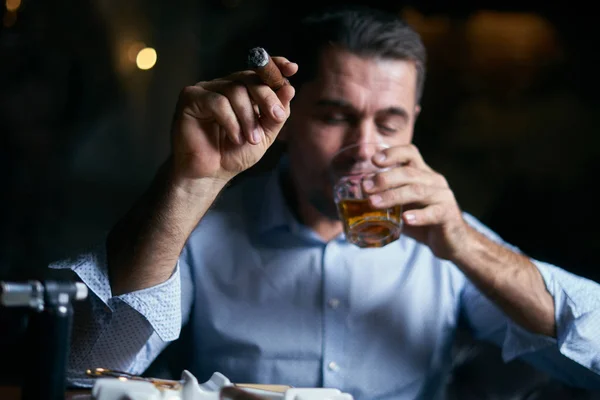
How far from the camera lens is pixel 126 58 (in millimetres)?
1427

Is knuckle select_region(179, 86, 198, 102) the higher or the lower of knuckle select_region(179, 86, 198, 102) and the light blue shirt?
the higher

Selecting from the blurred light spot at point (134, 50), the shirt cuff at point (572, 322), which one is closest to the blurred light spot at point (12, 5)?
the blurred light spot at point (134, 50)

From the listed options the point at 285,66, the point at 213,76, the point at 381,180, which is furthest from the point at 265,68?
the point at 213,76

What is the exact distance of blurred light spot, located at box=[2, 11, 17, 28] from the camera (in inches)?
53.4

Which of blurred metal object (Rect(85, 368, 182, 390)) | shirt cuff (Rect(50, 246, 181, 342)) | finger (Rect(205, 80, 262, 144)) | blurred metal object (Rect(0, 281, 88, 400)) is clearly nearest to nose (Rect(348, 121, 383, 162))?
finger (Rect(205, 80, 262, 144))

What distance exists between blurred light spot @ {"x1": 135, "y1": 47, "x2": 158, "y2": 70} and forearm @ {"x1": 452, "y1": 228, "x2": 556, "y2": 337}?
0.76 m

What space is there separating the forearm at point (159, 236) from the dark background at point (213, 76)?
0.29 meters

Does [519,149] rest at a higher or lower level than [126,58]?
lower

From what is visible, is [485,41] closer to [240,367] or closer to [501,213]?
[501,213]

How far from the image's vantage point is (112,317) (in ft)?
3.52

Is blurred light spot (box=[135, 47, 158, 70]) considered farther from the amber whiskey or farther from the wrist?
the wrist

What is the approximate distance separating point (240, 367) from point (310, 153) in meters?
0.45

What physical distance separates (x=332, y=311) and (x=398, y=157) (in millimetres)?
356

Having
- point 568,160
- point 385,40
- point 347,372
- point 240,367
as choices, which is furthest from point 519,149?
point 240,367
